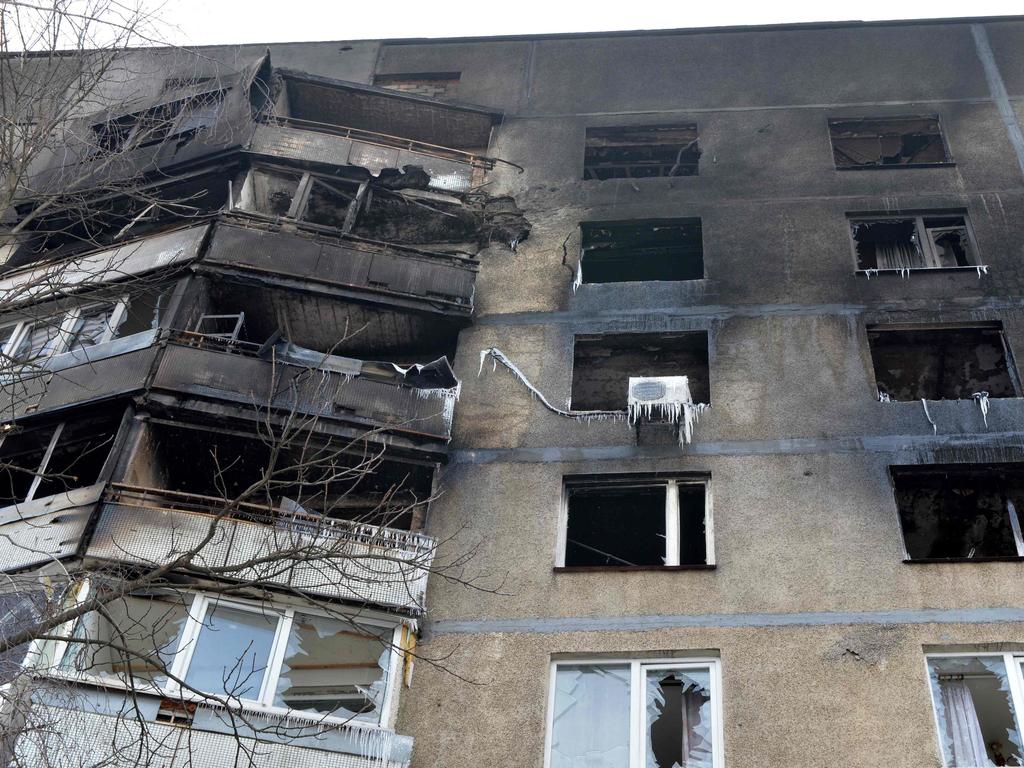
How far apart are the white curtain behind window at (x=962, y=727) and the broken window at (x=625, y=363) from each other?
559 cm

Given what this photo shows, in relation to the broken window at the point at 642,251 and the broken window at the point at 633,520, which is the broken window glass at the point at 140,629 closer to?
the broken window at the point at 633,520

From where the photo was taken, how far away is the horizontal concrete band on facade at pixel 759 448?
13.2m

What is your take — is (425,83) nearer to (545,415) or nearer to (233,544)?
(545,415)

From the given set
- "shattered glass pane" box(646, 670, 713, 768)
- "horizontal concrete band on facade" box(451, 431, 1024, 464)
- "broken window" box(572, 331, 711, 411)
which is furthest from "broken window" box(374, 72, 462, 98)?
"shattered glass pane" box(646, 670, 713, 768)

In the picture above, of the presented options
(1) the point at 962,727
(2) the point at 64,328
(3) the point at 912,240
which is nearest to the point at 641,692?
(1) the point at 962,727

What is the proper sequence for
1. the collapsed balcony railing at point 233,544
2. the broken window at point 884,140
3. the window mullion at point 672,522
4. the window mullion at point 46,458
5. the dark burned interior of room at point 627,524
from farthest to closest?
the broken window at point 884,140, the dark burned interior of room at point 627,524, the window mullion at point 46,458, the window mullion at point 672,522, the collapsed balcony railing at point 233,544

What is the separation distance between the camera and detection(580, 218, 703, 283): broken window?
1759 cm

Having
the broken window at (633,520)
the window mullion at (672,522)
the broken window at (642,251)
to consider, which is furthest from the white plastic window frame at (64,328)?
the window mullion at (672,522)

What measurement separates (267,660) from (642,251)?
385 inches

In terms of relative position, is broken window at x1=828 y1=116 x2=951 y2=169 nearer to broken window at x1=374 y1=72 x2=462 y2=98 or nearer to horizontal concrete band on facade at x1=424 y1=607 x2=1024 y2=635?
broken window at x1=374 y1=72 x2=462 y2=98

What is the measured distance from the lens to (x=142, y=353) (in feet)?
46.1

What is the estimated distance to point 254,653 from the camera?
1111cm

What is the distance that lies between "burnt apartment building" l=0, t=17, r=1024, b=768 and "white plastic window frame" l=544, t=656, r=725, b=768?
4cm

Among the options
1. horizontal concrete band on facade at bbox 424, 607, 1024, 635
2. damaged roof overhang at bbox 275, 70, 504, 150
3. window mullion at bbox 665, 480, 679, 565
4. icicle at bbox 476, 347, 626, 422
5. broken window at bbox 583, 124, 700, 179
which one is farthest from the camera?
damaged roof overhang at bbox 275, 70, 504, 150
